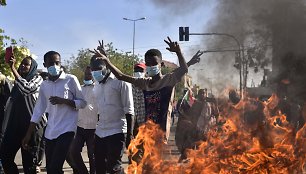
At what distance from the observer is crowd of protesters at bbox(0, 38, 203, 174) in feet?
16.9

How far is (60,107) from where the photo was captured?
5473 mm

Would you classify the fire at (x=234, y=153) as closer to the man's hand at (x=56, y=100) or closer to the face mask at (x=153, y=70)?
the face mask at (x=153, y=70)

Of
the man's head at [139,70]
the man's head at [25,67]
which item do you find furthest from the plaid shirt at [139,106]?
the man's head at [25,67]

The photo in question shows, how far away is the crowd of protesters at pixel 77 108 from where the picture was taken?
5.16 metres

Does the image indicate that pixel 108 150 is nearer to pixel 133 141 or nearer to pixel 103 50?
pixel 133 141

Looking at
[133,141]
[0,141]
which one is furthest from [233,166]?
[0,141]

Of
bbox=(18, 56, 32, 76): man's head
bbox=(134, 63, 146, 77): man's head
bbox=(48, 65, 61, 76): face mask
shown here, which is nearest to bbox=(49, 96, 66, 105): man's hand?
bbox=(48, 65, 61, 76): face mask

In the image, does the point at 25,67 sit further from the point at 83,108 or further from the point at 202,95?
the point at 202,95

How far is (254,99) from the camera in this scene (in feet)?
25.6

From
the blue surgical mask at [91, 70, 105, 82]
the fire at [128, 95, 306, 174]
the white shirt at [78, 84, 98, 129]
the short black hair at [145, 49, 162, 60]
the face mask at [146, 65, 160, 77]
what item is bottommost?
the fire at [128, 95, 306, 174]

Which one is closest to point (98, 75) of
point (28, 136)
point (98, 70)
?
point (98, 70)

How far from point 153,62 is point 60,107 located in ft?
3.92

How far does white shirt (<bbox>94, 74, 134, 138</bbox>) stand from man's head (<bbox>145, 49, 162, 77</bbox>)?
0.65 meters

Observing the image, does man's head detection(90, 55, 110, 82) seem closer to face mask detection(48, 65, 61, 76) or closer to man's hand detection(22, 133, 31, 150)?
face mask detection(48, 65, 61, 76)
